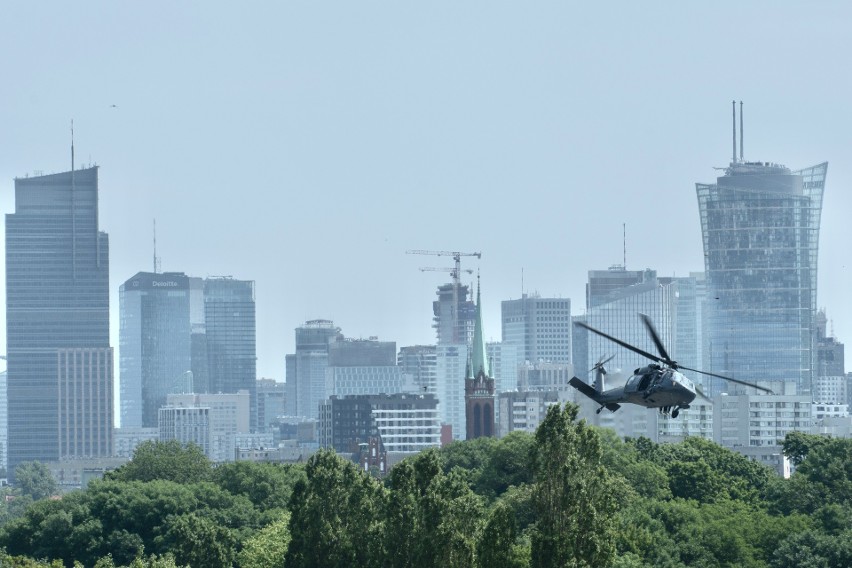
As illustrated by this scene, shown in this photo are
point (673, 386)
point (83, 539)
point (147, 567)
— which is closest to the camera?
point (673, 386)

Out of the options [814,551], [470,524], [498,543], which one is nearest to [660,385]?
[498,543]

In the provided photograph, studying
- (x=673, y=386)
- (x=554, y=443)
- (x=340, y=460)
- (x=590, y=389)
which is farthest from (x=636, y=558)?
(x=673, y=386)

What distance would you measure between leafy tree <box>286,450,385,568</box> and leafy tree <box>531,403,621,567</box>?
14995 millimetres

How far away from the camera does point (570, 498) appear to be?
116312mm

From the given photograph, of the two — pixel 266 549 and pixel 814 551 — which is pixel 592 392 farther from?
pixel 266 549

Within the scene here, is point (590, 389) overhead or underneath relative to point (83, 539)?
overhead

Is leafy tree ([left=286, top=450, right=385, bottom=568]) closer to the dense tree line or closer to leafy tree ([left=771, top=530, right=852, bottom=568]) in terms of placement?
the dense tree line

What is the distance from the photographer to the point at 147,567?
130 m

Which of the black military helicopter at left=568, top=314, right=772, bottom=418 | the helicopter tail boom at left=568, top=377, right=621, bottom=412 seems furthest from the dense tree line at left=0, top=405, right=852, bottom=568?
the black military helicopter at left=568, top=314, right=772, bottom=418

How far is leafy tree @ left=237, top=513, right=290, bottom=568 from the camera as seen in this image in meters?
152

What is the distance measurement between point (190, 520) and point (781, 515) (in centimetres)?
4828

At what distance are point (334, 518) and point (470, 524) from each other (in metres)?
13.7

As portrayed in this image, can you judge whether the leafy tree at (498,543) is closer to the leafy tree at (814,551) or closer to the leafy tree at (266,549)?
the leafy tree at (266,549)

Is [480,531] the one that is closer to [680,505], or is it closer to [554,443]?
[554,443]
